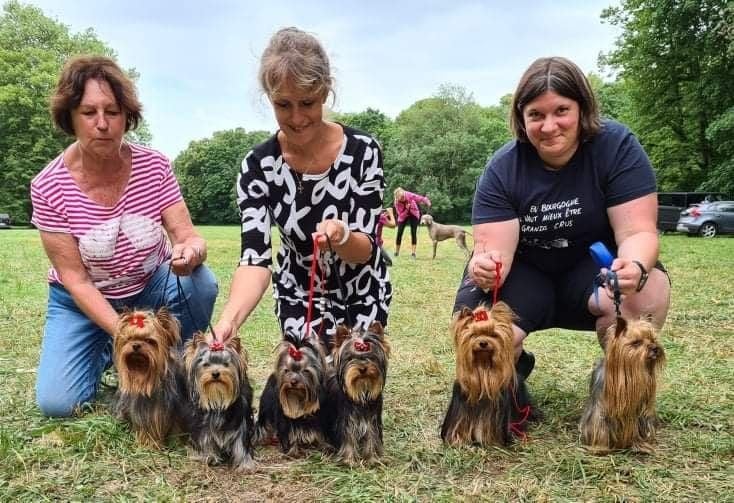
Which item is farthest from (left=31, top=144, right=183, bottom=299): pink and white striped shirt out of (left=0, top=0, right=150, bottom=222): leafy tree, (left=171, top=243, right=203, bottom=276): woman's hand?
(left=0, top=0, right=150, bottom=222): leafy tree

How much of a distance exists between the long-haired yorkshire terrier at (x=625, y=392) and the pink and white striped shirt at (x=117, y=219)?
8.76 ft

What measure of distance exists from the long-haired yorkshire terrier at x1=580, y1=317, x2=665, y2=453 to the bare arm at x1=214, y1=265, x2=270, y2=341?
179 cm

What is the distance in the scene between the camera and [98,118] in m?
3.49

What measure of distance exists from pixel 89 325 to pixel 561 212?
9.65ft

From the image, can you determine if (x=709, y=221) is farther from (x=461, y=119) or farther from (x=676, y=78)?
(x=461, y=119)

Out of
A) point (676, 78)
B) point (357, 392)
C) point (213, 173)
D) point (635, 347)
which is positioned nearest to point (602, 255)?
point (635, 347)

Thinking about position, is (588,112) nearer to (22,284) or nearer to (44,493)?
(44,493)

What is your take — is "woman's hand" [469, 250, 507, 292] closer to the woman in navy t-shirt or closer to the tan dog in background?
the woman in navy t-shirt

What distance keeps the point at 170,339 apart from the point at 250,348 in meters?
2.46

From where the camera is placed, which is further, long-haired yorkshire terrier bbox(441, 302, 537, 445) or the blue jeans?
the blue jeans

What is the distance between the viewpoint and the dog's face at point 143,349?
310 centimetres

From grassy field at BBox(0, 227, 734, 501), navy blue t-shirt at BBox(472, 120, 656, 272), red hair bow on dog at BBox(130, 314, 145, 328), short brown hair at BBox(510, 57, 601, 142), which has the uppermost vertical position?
short brown hair at BBox(510, 57, 601, 142)

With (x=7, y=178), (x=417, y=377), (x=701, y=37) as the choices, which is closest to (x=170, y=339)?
(x=417, y=377)

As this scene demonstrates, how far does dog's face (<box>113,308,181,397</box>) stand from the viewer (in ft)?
10.2
